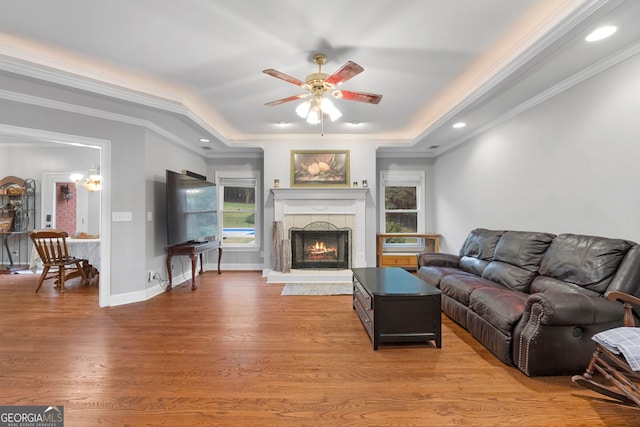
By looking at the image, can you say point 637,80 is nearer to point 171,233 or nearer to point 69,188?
point 171,233

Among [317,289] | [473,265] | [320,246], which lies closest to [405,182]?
[320,246]

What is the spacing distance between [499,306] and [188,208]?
4351 mm

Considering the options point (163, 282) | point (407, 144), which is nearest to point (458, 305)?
point (407, 144)

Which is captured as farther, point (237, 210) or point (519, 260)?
point (237, 210)

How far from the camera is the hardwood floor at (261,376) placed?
1.68m

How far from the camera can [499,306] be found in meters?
2.35

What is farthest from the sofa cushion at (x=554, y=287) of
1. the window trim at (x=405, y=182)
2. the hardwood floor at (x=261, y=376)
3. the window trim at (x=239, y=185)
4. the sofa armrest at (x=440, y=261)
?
the window trim at (x=239, y=185)

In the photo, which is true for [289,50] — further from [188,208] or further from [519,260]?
[519,260]

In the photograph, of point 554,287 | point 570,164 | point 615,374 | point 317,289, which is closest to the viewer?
point 615,374

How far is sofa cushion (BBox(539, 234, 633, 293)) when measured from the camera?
7.08ft

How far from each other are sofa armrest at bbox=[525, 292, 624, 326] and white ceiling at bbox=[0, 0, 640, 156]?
1.98 meters

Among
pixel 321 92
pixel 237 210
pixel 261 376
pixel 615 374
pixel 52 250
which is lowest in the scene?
pixel 261 376

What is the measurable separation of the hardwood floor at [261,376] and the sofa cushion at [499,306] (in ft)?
1.05

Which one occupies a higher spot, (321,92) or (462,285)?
(321,92)
